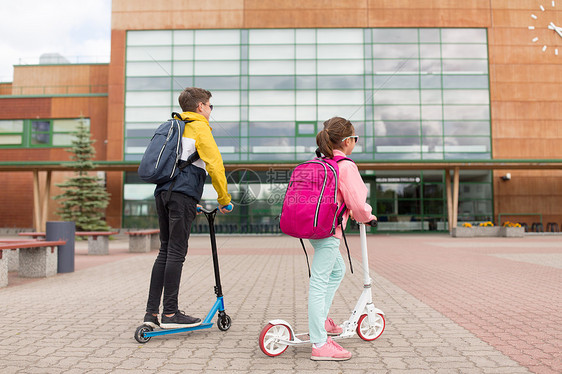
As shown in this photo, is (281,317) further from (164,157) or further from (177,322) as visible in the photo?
(164,157)

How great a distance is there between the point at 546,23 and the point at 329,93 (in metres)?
14.5

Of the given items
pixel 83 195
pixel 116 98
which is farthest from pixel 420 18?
pixel 83 195

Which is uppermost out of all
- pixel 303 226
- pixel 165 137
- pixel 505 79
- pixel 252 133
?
pixel 505 79

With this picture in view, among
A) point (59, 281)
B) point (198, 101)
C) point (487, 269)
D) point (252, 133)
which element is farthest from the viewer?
point (252, 133)

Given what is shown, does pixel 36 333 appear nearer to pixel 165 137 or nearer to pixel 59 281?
pixel 165 137

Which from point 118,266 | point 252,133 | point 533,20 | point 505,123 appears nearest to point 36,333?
point 118,266

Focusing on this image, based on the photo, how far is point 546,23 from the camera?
2775cm

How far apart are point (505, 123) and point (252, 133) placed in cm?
1538

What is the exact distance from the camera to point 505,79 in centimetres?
2722

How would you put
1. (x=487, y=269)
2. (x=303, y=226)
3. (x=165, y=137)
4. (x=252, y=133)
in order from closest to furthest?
(x=303, y=226), (x=165, y=137), (x=487, y=269), (x=252, y=133)

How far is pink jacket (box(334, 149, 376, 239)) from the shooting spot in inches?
126

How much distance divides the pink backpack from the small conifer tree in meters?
22.2

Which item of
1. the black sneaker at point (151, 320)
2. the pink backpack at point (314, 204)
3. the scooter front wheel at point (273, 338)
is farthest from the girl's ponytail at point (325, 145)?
the black sneaker at point (151, 320)

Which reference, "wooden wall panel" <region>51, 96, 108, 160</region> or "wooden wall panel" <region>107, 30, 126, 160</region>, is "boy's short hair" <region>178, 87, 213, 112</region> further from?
"wooden wall panel" <region>51, 96, 108, 160</region>
